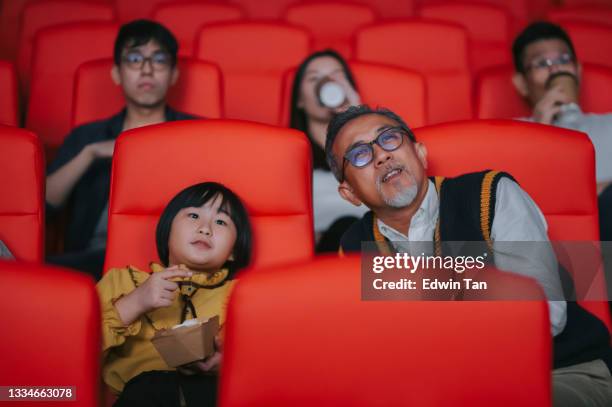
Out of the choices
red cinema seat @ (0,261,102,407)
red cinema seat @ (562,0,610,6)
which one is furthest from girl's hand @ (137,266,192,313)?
red cinema seat @ (562,0,610,6)

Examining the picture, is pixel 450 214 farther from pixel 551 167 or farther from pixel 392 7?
pixel 392 7

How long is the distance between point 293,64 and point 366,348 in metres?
2.07

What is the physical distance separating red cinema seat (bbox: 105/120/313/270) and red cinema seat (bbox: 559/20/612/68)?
5.67ft

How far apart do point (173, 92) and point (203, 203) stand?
39.0 inches

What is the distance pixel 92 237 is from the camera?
2115 mm

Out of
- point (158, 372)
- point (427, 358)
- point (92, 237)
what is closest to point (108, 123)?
point (92, 237)

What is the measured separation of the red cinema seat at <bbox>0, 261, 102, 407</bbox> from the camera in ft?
2.95

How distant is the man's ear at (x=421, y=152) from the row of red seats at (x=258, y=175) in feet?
0.14

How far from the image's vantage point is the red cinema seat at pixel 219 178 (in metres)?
1.55

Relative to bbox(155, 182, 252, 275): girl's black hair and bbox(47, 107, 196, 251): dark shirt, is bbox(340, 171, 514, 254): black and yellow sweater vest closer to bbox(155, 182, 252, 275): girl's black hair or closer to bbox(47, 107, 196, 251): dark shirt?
bbox(155, 182, 252, 275): girl's black hair

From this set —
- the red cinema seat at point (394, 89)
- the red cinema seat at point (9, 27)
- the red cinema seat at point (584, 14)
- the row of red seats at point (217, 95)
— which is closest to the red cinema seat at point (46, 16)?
the red cinema seat at point (9, 27)

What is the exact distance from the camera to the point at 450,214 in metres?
1.44

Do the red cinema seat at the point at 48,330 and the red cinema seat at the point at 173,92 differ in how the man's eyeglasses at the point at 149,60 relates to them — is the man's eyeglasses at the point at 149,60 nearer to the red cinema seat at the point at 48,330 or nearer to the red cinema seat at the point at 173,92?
the red cinema seat at the point at 173,92

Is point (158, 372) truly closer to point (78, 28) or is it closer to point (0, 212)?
point (0, 212)
